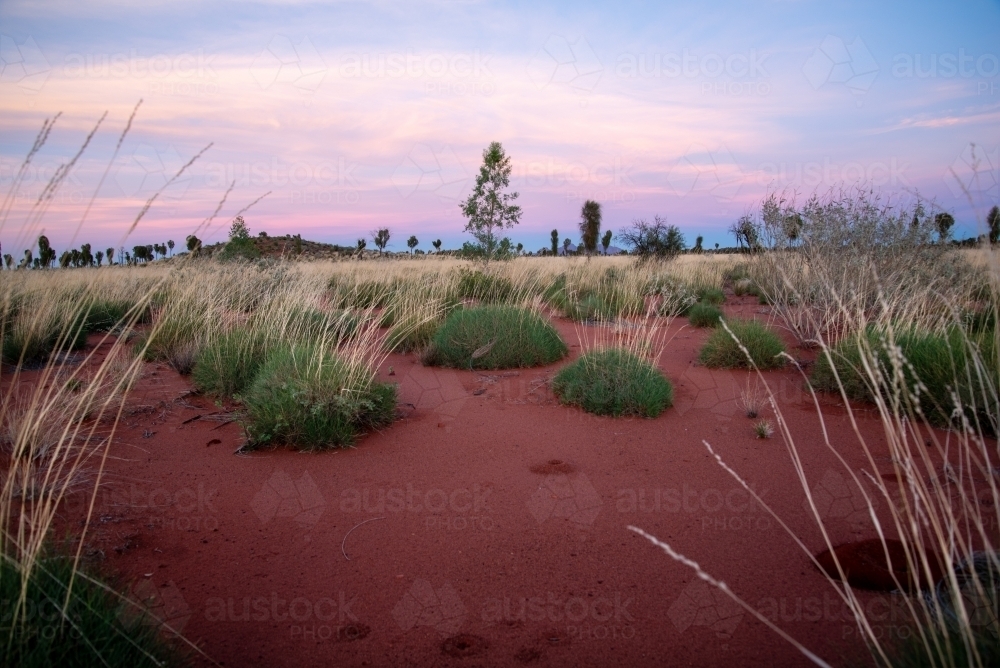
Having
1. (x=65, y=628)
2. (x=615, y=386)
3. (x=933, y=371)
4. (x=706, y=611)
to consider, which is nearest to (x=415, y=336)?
(x=615, y=386)

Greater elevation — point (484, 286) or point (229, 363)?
point (484, 286)

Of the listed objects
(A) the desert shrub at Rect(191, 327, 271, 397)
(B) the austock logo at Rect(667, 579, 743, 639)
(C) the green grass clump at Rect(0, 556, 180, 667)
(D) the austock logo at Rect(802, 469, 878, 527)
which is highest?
(A) the desert shrub at Rect(191, 327, 271, 397)

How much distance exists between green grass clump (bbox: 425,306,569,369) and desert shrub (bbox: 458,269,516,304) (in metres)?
4.49

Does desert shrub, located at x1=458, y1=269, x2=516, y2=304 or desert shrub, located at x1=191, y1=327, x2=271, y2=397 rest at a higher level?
desert shrub, located at x1=458, y1=269, x2=516, y2=304

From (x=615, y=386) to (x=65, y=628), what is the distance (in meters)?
4.75

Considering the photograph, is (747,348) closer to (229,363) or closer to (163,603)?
(229,363)

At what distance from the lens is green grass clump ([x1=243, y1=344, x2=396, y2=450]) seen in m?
5.10

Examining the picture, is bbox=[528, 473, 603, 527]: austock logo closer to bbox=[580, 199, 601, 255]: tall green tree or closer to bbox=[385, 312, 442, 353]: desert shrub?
bbox=[385, 312, 442, 353]: desert shrub

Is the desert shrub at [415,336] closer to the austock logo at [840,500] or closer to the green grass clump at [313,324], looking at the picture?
the green grass clump at [313,324]

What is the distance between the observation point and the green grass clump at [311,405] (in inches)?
201

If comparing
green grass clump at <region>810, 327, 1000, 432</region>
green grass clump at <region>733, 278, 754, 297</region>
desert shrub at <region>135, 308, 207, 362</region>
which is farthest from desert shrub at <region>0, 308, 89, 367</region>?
green grass clump at <region>733, 278, 754, 297</region>

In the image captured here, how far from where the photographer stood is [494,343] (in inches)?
307

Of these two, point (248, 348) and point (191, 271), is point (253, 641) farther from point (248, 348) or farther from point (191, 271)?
point (191, 271)

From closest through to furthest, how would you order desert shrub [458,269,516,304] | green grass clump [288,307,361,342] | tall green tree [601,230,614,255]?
1. green grass clump [288,307,361,342]
2. desert shrub [458,269,516,304]
3. tall green tree [601,230,614,255]
